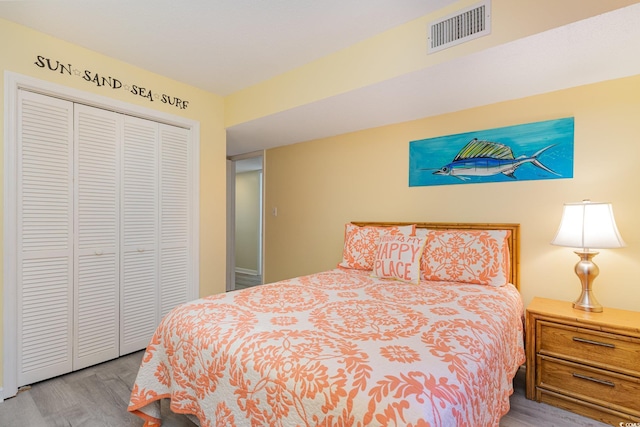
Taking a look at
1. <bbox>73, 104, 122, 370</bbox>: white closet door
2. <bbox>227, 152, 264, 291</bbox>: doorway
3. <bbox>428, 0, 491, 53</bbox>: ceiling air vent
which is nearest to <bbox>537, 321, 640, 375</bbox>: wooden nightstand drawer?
<bbox>428, 0, 491, 53</bbox>: ceiling air vent

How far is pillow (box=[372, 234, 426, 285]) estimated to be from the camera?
87.8 inches

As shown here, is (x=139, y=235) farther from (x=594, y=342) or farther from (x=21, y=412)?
(x=594, y=342)

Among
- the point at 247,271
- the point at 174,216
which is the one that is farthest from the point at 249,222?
the point at 174,216

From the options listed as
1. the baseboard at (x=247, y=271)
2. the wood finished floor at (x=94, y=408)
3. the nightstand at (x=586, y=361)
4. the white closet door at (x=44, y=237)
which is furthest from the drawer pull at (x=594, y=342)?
the baseboard at (x=247, y=271)

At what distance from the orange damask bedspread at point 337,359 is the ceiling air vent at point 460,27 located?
147cm

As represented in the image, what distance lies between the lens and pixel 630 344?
163 centimetres

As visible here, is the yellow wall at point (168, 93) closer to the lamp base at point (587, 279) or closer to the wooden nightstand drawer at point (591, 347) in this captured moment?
the wooden nightstand drawer at point (591, 347)

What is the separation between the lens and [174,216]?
285 centimetres

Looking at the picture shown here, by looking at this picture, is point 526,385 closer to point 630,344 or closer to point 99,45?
point 630,344

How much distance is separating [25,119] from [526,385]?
3669 millimetres

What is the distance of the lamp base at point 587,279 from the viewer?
1.88 meters

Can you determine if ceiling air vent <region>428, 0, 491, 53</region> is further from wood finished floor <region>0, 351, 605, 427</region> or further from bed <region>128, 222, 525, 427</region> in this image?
wood finished floor <region>0, 351, 605, 427</region>

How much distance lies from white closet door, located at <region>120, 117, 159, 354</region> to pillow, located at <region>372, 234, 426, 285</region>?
195 centimetres

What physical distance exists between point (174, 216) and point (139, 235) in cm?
34
